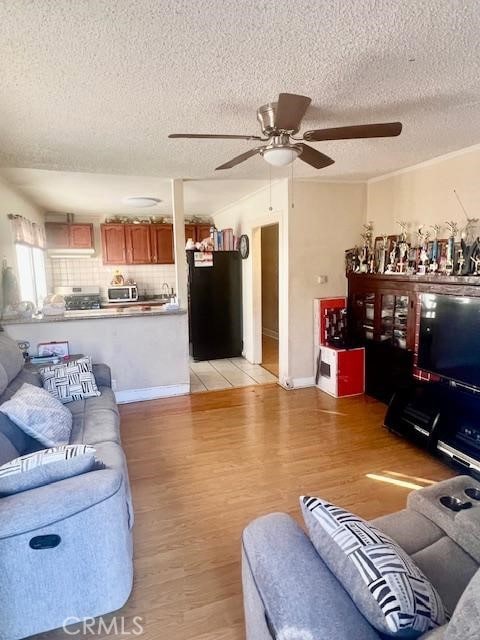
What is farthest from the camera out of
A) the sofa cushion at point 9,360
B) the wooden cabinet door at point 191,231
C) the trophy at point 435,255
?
the wooden cabinet door at point 191,231

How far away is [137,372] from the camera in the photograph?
400cm

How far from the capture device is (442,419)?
8.95 ft

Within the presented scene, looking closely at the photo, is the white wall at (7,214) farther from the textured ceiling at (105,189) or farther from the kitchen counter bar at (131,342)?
the kitchen counter bar at (131,342)

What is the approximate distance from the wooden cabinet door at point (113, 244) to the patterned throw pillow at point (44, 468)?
17.1 feet

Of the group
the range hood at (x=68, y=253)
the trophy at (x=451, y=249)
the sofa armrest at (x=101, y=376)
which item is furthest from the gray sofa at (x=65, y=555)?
the range hood at (x=68, y=253)

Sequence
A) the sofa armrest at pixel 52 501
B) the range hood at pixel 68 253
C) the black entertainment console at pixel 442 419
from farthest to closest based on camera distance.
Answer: the range hood at pixel 68 253 < the black entertainment console at pixel 442 419 < the sofa armrest at pixel 52 501

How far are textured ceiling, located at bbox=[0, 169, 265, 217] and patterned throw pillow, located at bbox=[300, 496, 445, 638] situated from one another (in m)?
3.77

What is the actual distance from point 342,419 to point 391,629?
2.72 metres

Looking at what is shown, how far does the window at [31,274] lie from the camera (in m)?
4.64

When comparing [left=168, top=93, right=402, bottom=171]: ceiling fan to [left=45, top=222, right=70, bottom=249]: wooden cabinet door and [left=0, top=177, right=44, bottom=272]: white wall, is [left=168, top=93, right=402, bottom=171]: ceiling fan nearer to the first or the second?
[left=0, top=177, right=44, bottom=272]: white wall

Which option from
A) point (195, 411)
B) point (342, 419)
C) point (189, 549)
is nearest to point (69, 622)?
point (189, 549)

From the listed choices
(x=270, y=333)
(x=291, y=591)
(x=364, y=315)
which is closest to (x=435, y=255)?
(x=364, y=315)

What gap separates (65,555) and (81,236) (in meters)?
5.71

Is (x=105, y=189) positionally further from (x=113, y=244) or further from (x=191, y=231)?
(x=191, y=231)
